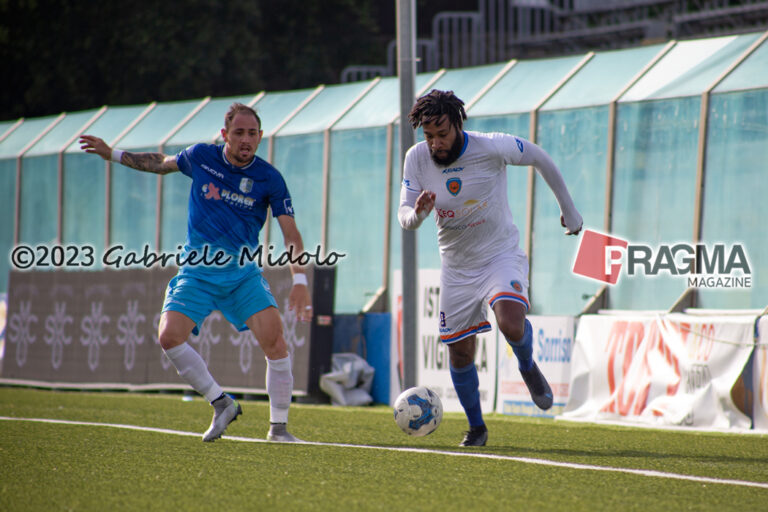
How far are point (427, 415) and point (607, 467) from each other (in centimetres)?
161

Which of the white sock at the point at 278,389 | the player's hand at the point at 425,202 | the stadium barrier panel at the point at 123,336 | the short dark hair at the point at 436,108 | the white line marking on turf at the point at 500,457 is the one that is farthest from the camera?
the stadium barrier panel at the point at 123,336

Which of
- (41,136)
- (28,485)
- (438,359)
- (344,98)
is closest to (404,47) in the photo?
(438,359)

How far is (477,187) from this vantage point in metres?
8.03

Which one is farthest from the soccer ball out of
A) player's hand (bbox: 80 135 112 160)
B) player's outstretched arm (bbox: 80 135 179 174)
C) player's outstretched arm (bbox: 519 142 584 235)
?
player's hand (bbox: 80 135 112 160)

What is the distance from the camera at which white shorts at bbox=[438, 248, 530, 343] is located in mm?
7992

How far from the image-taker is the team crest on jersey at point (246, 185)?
8.34m

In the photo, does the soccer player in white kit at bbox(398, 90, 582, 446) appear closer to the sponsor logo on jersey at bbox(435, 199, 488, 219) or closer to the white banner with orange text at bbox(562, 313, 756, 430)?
the sponsor logo on jersey at bbox(435, 199, 488, 219)

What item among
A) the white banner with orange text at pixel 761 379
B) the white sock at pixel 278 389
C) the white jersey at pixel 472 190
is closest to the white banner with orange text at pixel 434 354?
the white banner with orange text at pixel 761 379

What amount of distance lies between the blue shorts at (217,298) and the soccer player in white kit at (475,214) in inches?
50.3

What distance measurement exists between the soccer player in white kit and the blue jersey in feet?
3.44

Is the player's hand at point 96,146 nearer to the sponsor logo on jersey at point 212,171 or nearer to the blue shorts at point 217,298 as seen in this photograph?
the sponsor logo on jersey at point 212,171

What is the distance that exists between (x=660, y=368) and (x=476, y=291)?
5.16 m

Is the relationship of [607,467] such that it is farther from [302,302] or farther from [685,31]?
[685,31]

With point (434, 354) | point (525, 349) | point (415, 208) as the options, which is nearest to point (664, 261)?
point (434, 354)
